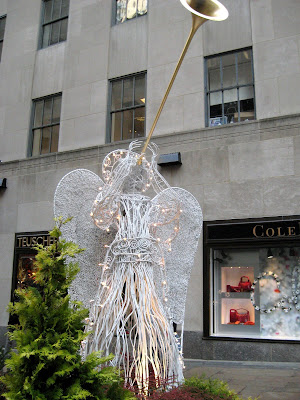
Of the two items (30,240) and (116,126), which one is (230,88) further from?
(30,240)

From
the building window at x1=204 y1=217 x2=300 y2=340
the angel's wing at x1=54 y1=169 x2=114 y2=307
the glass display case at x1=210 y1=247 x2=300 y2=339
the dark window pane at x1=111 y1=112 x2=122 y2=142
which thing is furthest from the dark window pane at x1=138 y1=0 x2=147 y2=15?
the angel's wing at x1=54 y1=169 x2=114 y2=307

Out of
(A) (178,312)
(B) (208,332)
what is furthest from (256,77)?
(A) (178,312)

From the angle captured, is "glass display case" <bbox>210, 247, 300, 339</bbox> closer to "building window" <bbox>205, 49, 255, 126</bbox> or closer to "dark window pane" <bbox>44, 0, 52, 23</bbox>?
"building window" <bbox>205, 49, 255, 126</bbox>

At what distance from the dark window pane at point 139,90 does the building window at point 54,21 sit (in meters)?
3.47

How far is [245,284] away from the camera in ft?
33.4

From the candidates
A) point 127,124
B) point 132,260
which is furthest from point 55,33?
point 132,260

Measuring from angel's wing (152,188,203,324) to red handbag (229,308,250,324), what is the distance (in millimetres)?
4495

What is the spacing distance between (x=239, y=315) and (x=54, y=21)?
36.5ft

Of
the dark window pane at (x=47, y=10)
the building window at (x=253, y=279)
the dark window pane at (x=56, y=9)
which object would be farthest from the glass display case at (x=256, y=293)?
the dark window pane at (x=47, y=10)

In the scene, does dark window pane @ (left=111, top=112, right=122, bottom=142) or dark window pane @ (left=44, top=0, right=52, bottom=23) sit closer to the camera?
dark window pane @ (left=111, top=112, right=122, bottom=142)

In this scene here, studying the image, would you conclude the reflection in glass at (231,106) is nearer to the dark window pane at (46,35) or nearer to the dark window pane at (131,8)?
the dark window pane at (131,8)

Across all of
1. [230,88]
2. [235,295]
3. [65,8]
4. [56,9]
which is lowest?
[235,295]

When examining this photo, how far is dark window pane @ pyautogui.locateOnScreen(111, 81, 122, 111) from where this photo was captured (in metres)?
12.7

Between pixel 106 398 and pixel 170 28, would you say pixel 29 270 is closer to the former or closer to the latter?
pixel 170 28
